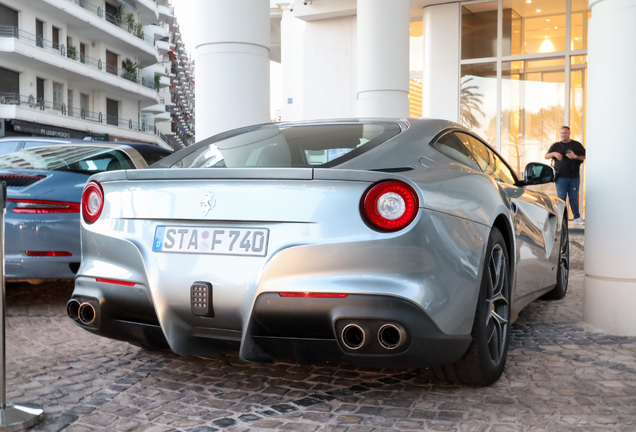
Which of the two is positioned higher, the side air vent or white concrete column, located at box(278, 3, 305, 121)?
white concrete column, located at box(278, 3, 305, 121)

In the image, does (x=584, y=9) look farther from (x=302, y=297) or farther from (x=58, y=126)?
(x=58, y=126)

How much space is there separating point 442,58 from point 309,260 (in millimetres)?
14764

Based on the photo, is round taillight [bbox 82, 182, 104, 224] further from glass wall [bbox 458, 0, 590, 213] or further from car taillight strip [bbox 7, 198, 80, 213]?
glass wall [bbox 458, 0, 590, 213]

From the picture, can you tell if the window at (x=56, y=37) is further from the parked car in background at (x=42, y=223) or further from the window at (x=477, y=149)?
the window at (x=477, y=149)

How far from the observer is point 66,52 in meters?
40.7

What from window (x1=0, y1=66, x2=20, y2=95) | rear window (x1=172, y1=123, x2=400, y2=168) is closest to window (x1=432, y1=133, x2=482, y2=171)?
rear window (x1=172, y1=123, x2=400, y2=168)

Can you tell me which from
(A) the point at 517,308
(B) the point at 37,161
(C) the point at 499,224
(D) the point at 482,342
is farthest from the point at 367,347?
(B) the point at 37,161

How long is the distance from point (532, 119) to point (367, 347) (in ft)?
45.5

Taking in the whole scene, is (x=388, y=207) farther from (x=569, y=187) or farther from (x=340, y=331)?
(x=569, y=187)

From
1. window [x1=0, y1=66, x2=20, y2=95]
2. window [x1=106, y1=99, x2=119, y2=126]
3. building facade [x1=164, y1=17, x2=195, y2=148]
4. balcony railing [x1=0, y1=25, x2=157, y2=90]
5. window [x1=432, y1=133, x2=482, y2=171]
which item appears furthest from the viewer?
building facade [x1=164, y1=17, x2=195, y2=148]

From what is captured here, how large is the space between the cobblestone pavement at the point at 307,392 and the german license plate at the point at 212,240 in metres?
0.70

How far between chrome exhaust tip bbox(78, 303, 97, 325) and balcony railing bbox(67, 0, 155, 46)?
4257cm

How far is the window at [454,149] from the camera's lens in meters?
3.41

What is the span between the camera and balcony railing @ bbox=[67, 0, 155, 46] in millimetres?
44719
